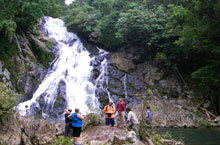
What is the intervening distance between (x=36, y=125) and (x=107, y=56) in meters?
18.2

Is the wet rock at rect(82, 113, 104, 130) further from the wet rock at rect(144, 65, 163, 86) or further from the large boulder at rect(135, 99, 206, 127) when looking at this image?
the wet rock at rect(144, 65, 163, 86)

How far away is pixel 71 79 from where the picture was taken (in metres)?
21.9

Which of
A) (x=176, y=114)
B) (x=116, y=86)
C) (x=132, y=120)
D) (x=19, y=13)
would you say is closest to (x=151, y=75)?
(x=116, y=86)

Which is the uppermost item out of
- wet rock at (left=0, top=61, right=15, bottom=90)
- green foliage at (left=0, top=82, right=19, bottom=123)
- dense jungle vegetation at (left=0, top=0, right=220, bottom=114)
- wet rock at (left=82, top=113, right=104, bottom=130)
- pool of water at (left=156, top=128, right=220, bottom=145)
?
dense jungle vegetation at (left=0, top=0, right=220, bottom=114)

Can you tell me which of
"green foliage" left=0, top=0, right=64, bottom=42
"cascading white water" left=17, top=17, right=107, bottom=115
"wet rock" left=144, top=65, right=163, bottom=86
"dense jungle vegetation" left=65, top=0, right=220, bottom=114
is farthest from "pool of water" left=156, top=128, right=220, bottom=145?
"green foliage" left=0, top=0, right=64, bottom=42

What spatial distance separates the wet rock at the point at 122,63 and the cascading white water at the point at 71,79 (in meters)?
1.35

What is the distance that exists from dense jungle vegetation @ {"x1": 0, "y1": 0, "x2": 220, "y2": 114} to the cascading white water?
3367 mm

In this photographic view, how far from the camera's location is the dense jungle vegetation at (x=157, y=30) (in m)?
16.6

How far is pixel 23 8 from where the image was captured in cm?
1977

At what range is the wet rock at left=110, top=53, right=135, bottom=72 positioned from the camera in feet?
82.5

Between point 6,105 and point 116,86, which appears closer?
point 6,105

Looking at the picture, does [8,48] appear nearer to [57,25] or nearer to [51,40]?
[51,40]

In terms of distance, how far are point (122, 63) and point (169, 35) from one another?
6402 mm

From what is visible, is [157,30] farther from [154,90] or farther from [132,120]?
[132,120]
